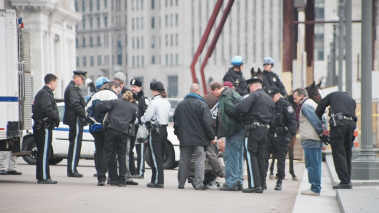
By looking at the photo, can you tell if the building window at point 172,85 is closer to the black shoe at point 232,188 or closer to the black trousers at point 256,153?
the black shoe at point 232,188

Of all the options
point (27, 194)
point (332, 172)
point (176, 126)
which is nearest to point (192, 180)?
point (176, 126)

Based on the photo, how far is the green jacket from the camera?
14.3 m

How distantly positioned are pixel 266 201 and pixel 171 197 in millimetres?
1363

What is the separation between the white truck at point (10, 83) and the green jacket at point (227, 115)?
130 inches

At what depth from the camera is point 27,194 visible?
12625 mm

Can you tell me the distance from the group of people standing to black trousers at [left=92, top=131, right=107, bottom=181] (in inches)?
0.6

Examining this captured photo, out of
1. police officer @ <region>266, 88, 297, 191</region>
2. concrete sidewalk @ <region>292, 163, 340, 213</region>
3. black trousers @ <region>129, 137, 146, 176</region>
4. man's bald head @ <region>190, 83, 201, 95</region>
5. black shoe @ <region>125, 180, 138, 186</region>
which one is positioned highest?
man's bald head @ <region>190, 83, 201, 95</region>

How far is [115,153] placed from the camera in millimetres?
14461

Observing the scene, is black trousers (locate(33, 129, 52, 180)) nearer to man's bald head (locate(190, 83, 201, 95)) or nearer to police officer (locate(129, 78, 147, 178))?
police officer (locate(129, 78, 147, 178))

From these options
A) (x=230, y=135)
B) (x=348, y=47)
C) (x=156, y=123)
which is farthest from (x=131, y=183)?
(x=348, y=47)

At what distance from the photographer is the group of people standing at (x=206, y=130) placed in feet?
45.5

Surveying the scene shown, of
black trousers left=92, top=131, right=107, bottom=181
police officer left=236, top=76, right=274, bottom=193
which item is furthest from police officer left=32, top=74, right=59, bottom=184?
police officer left=236, top=76, right=274, bottom=193

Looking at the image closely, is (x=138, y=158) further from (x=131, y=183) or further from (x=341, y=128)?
(x=341, y=128)

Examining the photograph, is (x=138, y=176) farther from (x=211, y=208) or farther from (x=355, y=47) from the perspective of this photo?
(x=355, y=47)
